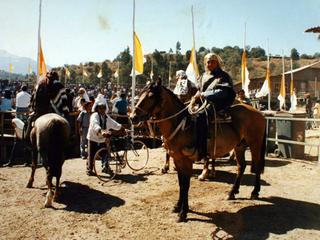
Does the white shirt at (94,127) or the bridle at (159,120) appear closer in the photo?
the bridle at (159,120)

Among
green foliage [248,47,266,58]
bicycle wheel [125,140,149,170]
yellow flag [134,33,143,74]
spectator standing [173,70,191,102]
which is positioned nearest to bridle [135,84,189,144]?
spectator standing [173,70,191,102]

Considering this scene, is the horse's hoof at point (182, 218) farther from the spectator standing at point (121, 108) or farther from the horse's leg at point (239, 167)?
the spectator standing at point (121, 108)

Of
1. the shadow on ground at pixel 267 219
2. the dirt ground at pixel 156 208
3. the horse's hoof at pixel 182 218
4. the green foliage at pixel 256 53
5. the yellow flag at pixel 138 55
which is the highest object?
the green foliage at pixel 256 53

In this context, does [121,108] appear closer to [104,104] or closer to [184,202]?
[104,104]

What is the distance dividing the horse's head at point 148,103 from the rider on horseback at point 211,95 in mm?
835

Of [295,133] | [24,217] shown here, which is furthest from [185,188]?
[295,133]

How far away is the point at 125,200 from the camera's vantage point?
502 centimetres

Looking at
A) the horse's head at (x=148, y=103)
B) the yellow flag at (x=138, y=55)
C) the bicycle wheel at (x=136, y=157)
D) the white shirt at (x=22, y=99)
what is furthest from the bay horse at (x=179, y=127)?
the white shirt at (x=22, y=99)

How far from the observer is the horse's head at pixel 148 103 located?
3.73 m

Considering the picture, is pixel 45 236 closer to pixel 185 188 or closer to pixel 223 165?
pixel 185 188

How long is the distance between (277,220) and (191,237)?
1681 millimetres

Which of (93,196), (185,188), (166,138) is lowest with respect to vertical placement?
(93,196)

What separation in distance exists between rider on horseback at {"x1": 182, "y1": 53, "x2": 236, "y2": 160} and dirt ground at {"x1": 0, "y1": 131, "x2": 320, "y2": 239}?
1271 millimetres

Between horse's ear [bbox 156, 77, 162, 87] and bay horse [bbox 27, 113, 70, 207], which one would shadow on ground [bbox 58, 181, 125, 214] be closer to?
bay horse [bbox 27, 113, 70, 207]
